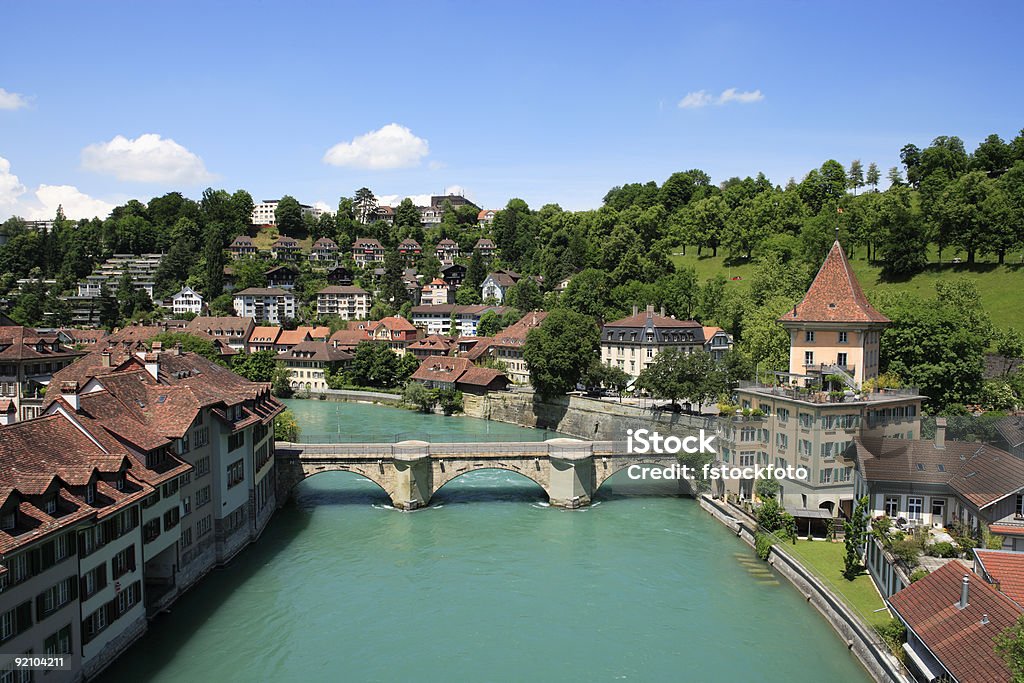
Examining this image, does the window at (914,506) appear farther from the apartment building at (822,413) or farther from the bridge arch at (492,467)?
the bridge arch at (492,467)

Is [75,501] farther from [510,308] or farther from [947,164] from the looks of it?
[947,164]

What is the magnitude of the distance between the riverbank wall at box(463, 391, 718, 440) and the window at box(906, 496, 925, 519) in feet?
56.1

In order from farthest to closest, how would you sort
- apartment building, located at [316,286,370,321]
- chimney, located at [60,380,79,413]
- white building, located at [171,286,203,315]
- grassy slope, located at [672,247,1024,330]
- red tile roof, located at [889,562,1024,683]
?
apartment building, located at [316,286,370,321]
white building, located at [171,286,203,315]
grassy slope, located at [672,247,1024,330]
chimney, located at [60,380,79,413]
red tile roof, located at [889,562,1024,683]

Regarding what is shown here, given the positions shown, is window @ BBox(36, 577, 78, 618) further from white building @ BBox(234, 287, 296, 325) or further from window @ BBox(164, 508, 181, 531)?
white building @ BBox(234, 287, 296, 325)

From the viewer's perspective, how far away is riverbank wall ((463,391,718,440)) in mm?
54625

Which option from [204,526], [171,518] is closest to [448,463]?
[204,526]

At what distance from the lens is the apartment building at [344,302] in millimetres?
121625

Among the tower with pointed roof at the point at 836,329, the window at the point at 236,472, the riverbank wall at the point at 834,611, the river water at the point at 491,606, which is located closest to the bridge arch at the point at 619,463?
the river water at the point at 491,606

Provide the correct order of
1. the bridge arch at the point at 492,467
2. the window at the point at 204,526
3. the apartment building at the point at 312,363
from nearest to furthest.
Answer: the window at the point at 204,526
the bridge arch at the point at 492,467
the apartment building at the point at 312,363

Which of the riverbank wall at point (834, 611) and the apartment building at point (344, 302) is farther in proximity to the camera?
the apartment building at point (344, 302)

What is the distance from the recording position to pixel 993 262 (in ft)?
241

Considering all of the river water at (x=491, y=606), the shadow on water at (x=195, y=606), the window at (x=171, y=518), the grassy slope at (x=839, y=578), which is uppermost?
the window at (x=171, y=518)

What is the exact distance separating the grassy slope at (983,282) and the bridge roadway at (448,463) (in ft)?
116

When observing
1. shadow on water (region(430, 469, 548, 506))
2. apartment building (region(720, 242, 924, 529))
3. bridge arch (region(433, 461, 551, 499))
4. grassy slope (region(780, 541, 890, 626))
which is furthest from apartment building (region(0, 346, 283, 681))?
apartment building (region(720, 242, 924, 529))
